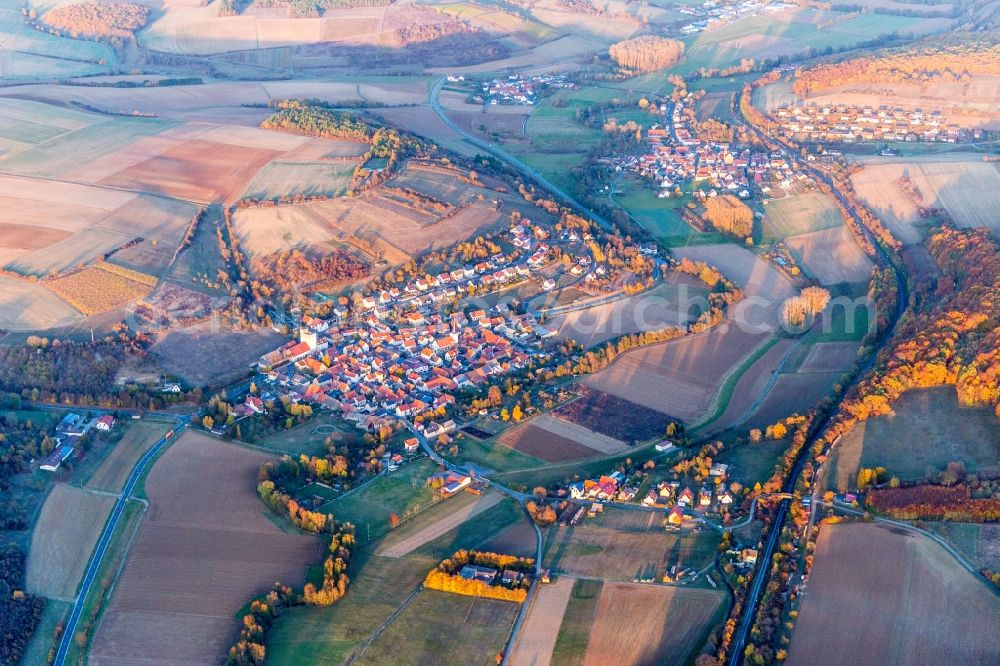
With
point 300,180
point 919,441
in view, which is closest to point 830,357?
point 919,441

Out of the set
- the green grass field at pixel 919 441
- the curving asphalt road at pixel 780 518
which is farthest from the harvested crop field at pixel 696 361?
the green grass field at pixel 919 441

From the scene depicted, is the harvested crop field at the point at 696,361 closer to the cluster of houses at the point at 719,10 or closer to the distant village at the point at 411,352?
the distant village at the point at 411,352

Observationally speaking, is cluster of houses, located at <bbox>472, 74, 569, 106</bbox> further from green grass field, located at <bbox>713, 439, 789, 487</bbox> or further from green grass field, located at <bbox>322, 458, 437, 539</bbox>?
green grass field, located at <bbox>322, 458, 437, 539</bbox>

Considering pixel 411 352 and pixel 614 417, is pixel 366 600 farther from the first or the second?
pixel 411 352

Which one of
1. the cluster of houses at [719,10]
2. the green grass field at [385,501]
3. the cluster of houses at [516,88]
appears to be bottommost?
the green grass field at [385,501]

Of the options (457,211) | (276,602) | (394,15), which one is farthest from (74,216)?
(394,15)
